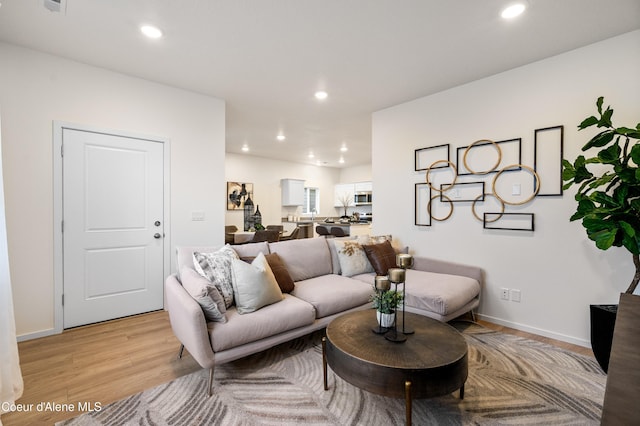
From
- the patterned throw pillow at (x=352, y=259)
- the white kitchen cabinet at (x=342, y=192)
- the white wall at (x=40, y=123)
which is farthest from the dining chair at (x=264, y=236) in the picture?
the white kitchen cabinet at (x=342, y=192)

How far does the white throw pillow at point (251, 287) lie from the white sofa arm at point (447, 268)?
6.79 ft

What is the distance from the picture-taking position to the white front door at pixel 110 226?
2.98m

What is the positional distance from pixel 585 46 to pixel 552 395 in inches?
113

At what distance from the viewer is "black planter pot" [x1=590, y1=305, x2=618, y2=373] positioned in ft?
7.16

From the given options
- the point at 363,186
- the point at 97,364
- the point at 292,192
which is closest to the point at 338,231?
the point at 292,192

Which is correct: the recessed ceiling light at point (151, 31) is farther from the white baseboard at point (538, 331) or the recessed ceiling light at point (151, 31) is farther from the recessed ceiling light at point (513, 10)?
the white baseboard at point (538, 331)

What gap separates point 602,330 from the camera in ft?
7.34

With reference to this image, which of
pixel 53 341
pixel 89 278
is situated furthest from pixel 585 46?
pixel 53 341

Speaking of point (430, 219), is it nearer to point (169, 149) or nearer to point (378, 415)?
point (378, 415)

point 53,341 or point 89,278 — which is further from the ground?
point 89,278

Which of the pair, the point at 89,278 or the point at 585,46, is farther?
the point at 89,278

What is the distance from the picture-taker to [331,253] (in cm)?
356

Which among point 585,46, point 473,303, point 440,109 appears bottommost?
point 473,303

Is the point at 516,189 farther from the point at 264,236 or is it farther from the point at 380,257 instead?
the point at 264,236
